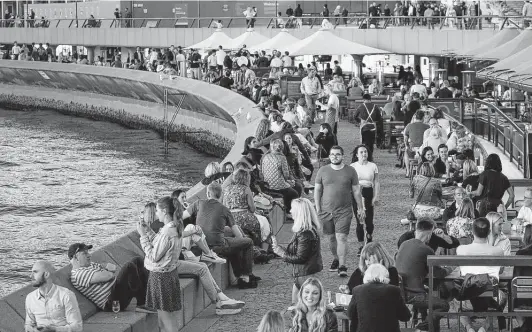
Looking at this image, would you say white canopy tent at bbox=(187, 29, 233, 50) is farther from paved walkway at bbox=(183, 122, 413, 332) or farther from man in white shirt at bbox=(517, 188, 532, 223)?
man in white shirt at bbox=(517, 188, 532, 223)

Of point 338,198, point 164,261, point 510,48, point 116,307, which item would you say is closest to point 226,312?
point 116,307

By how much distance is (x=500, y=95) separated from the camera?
36094 millimetres

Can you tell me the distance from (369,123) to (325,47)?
1344cm

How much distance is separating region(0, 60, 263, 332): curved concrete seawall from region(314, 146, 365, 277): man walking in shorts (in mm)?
1348

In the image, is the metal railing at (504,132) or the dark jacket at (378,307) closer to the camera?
the dark jacket at (378,307)

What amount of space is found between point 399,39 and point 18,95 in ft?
91.4

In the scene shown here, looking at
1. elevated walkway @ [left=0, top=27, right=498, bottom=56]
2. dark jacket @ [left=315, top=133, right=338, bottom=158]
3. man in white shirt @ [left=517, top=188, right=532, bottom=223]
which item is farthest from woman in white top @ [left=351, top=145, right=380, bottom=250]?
elevated walkway @ [left=0, top=27, right=498, bottom=56]

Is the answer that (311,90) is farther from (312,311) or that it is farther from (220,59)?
(312,311)

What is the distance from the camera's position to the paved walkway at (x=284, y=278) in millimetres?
12789

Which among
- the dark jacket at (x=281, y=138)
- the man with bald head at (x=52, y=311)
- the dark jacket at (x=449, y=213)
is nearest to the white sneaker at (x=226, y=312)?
the dark jacket at (x=449, y=213)

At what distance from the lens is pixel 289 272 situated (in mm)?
15031

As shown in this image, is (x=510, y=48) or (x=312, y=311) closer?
Result: (x=312, y=311)

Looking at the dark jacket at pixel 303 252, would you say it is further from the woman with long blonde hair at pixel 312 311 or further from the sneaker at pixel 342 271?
Result: the woman with long blonde hair at pixel 312 311

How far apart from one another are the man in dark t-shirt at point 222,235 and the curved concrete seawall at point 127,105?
0.60 ft
